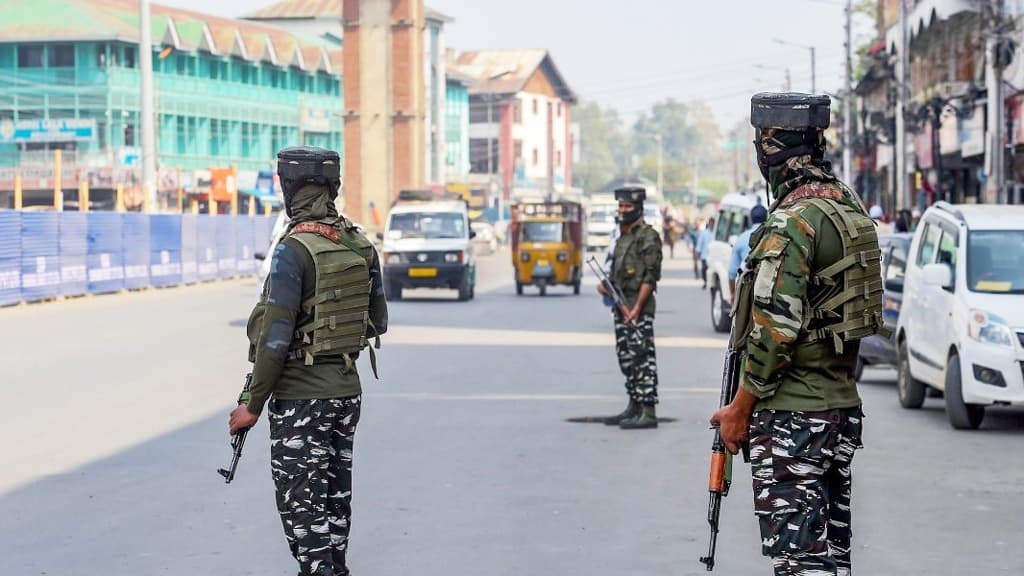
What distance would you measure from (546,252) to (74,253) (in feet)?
32.7

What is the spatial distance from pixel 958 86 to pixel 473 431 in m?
31.7

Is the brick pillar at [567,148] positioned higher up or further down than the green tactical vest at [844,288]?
higher up

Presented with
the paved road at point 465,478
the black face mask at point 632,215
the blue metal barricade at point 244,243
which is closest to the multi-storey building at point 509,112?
the blue metal barricade at point 244,243

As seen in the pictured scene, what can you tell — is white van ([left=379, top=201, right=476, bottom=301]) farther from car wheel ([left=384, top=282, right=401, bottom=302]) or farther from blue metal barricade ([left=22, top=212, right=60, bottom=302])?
blue metal barricade ([left=22, top=212, right=60, bottom=302])

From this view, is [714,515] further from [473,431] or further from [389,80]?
[389,80]

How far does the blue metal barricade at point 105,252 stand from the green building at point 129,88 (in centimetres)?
3069

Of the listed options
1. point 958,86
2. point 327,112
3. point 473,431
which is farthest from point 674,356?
point 327,112

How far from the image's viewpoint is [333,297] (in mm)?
6141

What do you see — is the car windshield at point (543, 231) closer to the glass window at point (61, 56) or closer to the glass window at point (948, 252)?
the glass window at point (948, 252)

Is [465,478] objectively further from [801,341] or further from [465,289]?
[465,289]

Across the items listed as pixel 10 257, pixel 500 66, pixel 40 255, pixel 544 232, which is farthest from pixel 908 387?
pixel 500 66

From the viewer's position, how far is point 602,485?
388 inches

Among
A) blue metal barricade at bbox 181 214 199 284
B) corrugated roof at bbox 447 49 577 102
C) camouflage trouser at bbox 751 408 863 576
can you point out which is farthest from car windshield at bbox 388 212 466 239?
corrugated roof at bbox 447 49 577 102

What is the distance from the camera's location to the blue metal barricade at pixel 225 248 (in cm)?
4359
